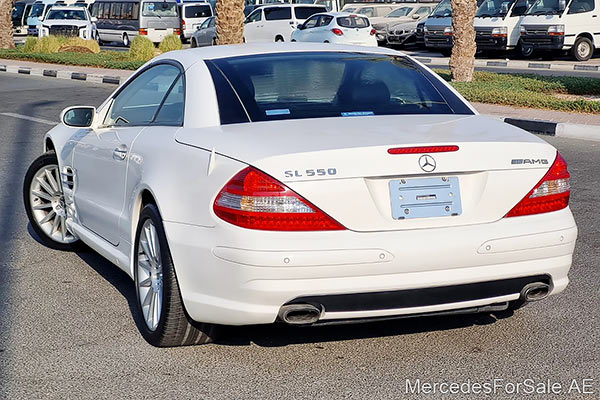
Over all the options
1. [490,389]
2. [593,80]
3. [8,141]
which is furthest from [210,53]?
[593,80]

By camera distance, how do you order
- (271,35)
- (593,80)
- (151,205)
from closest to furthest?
(151,205) → (593,80) → (271,35)

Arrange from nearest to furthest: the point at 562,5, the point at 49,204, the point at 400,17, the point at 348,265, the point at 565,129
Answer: the point at 348,265 → the point at 49,204 → the point at 565,129 → the point at 562,5 → the point at 400,17

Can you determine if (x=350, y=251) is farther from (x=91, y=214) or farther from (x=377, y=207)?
(x=91, y=214)

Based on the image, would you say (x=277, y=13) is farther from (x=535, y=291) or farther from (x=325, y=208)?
(x=325, y=208)

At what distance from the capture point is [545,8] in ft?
94.7

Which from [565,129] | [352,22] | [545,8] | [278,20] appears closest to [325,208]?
[565,129]

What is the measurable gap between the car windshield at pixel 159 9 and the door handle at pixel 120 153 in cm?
3923

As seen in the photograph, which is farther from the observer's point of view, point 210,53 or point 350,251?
point 210,53

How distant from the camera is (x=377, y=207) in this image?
4.26 m

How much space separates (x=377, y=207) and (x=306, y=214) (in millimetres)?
297

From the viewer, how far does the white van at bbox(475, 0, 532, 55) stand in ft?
98.2

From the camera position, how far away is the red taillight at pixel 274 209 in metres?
4.21

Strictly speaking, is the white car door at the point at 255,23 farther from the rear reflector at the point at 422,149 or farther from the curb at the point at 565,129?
the rear reflector at the point at 422,149

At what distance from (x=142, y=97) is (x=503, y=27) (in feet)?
83.2
